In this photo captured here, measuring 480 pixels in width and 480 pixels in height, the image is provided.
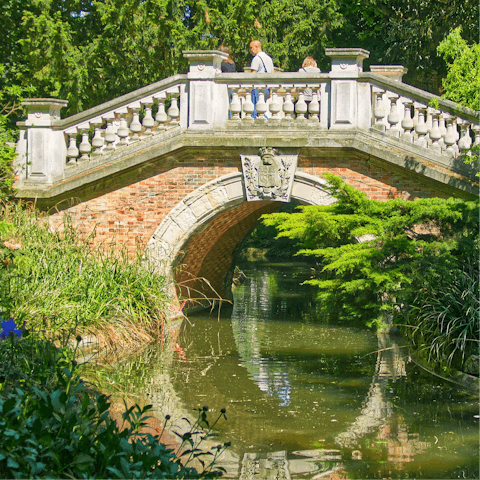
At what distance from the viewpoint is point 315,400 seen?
7.32 metres

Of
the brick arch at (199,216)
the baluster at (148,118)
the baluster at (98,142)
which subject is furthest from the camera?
the baluster at (98,142)

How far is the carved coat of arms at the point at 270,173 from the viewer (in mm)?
10945

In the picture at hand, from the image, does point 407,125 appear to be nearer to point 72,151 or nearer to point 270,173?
point 270,173

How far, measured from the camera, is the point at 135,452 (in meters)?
4.01

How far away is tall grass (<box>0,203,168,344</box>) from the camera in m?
8.36

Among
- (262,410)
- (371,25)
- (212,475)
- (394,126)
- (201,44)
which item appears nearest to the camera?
(212,475)

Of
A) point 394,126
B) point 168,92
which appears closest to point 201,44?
point 168,92

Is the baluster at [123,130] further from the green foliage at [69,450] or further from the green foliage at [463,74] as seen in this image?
the green foliage at [69,450]

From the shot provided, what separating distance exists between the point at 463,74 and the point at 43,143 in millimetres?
6549

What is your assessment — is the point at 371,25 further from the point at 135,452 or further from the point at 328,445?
the point at 135,452

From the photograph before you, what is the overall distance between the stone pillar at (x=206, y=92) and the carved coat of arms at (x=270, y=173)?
757mm

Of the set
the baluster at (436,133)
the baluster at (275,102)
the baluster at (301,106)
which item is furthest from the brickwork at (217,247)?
the baluster at (436,133)

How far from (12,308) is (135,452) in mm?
4270

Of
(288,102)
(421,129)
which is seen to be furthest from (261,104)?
(421,129)
